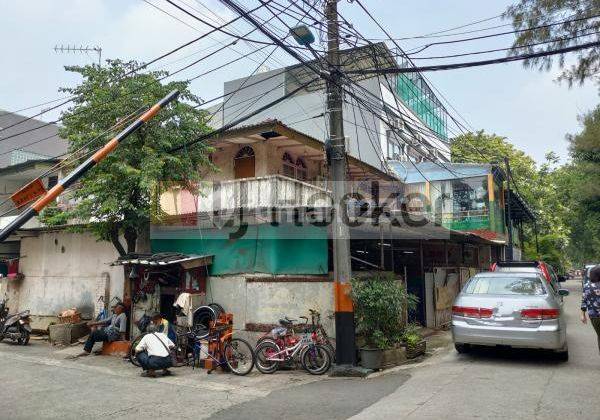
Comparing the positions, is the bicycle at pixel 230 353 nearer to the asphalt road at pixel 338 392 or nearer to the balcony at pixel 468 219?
the asphalt road at pixel 338 392

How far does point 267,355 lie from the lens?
9.30m

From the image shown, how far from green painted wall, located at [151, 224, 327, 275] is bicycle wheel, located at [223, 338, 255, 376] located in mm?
2180

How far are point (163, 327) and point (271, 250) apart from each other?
3055 millimetres

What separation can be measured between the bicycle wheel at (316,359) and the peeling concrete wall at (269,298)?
903 millimetres

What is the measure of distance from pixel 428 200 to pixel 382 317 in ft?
59.0

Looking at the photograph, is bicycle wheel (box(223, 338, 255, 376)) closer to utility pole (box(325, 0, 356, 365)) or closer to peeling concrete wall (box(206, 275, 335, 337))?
peeling concrete wall (box(206, 275, 335, 337))

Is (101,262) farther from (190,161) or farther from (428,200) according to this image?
(428,200)

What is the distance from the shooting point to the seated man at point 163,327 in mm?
9891

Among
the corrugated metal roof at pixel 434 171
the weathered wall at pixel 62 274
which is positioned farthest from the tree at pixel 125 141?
the corrugated metal roof at pixel 434 171

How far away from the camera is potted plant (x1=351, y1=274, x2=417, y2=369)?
29.8 feet

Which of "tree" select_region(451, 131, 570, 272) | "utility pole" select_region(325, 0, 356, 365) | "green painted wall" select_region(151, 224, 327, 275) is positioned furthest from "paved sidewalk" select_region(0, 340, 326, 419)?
"tree" select_region(451, 131, 570, 272)

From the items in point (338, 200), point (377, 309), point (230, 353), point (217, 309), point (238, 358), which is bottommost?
point (238, 358)

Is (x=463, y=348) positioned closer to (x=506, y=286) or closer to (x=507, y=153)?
(x=506, y=286)

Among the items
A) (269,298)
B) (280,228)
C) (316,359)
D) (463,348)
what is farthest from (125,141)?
(463,348)
